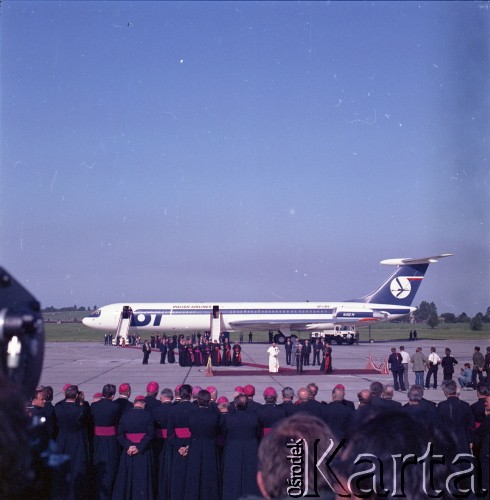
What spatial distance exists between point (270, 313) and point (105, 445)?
36.3 metres

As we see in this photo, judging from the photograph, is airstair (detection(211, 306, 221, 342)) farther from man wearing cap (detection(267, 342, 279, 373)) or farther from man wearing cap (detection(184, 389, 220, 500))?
man wearing cap (detection(184, 389, 220, 500))

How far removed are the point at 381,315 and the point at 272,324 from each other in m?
9.01

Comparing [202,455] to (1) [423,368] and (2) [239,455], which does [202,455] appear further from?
(1) [423,368]

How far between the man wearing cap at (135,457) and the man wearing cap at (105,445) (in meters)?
0.25

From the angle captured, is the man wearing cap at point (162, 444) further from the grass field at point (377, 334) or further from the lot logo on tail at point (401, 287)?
the lot logo on tail at point (401, 287)

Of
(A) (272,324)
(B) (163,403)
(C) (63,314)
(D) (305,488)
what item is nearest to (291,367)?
(A) (272,324)

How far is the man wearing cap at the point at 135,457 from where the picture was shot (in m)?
7.50

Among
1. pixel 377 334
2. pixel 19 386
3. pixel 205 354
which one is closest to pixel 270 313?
pixel 205 354

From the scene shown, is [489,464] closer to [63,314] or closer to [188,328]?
[188,328]

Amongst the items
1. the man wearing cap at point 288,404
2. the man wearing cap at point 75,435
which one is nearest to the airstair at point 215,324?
the man wearing cap at point 288,404

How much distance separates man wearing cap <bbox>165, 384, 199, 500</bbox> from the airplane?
3203 cm

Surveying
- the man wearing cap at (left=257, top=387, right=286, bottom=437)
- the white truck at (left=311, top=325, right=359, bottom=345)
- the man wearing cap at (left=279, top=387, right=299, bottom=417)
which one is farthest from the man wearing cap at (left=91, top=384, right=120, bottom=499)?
the white truck at (left=311, top=325, right=359, bottom=345)

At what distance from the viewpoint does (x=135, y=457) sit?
24.8ft

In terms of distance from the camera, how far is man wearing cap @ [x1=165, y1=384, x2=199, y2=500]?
300 inches
